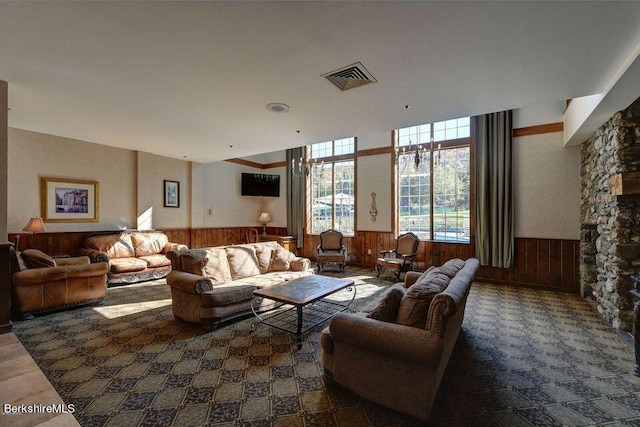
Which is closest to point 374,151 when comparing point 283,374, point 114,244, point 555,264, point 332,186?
point 332,186

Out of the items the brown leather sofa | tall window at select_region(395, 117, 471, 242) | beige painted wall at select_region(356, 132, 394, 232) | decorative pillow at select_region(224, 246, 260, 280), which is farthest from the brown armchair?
the brown leather sofa

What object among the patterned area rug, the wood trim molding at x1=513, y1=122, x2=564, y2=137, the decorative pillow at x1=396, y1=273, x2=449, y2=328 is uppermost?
the wood trim molding at x1=513, y1=122, x2=564, y2=137

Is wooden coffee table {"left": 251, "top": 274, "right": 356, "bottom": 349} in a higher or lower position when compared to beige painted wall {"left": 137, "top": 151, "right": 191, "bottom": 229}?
lower

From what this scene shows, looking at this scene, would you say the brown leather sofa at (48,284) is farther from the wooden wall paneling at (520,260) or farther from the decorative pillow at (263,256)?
the wooden wall paneling at (520,260)

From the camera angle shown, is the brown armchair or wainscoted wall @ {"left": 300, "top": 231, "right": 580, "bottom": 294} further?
the brown armchair

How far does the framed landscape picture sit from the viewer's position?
4.97m

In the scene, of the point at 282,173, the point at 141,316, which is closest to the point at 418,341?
the point at 141,316

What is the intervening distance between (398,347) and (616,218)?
3318 mm

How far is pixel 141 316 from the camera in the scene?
3.53m

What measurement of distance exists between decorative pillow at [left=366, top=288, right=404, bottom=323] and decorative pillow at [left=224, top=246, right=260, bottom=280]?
8.08 feet

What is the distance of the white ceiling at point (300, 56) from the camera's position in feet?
6.04

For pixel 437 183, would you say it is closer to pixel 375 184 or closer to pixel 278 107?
pixel 375 184

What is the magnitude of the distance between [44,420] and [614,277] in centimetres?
542

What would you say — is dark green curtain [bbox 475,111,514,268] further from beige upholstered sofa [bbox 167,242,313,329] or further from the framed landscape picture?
the framed landscape picture
